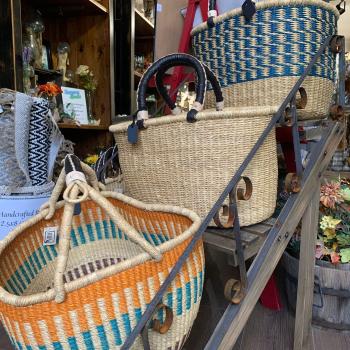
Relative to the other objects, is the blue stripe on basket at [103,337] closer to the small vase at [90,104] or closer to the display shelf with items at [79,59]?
the display shelf with items at [79,59]

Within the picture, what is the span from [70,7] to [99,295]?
1.83 metres

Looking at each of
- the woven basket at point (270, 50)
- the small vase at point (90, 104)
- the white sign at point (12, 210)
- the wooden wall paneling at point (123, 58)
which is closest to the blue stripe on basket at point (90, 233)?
the white sign at point (12, 210)

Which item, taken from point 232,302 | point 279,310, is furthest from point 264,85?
point 279,310

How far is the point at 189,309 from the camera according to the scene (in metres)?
0.63

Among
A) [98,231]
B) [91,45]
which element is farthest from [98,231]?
[91,45]

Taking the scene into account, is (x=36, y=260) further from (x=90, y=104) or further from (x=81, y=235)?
(x=90, y=104)

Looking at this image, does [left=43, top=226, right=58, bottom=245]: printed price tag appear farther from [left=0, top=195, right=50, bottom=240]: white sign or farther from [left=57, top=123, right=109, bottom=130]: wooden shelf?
[left=57, top=123, right=109, bottom=130]: wooden shelf

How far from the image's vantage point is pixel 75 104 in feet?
6.33

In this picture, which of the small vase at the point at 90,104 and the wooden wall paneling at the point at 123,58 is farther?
the wooden wall paneling at the point at 123,58

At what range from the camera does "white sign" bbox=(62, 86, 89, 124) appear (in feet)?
6.19

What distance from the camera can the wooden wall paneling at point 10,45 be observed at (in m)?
1.29

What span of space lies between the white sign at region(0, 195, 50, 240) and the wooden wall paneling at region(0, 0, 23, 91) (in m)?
0.49

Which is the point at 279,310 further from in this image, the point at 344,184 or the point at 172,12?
the point at 172,12

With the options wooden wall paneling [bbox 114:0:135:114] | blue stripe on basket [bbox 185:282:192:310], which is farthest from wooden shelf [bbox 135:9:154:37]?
blue stripe on basket [bbox 185:282:192:310]
